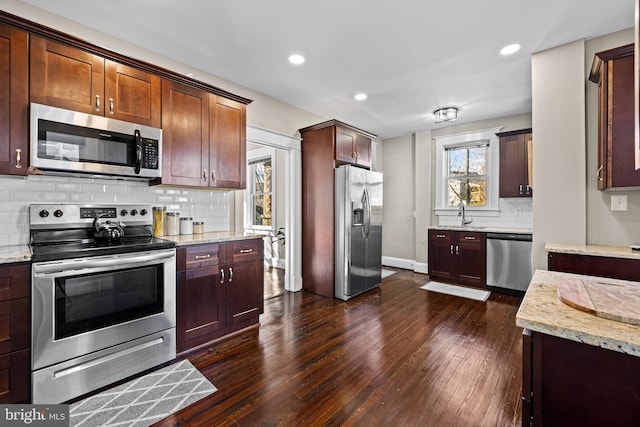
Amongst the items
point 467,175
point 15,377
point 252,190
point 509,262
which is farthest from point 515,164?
point 15,377

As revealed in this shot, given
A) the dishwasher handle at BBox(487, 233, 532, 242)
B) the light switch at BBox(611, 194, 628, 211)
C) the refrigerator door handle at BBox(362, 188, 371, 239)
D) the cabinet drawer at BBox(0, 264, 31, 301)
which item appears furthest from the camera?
the refrigerator door handle at BBox(362, 188, 371, 239)

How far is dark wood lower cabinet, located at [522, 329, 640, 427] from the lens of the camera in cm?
79

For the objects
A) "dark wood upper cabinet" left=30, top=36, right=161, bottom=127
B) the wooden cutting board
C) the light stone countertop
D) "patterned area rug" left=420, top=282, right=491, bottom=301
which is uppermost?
"dark wood upper cabinet" left=30, top=36, right=161, bottom=127

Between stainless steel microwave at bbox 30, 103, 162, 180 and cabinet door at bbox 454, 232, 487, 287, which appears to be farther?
cabinet door at bbox 454, 232, 487, 287

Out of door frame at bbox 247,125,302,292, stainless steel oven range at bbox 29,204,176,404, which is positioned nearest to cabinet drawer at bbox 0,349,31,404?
stainless steel oven range at bbox 29,204,176,404

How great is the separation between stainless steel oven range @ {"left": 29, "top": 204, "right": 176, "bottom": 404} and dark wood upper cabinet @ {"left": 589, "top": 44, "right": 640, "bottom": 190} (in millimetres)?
3494

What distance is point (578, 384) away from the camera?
86 centimetres

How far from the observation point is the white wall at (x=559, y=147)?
103 inches

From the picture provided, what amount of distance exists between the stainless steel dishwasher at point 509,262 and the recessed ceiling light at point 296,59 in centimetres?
348

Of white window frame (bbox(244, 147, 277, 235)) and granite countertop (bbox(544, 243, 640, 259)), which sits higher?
white window frame (bbox(244, 147, 277, 235))

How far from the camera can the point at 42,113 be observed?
6.46 ft

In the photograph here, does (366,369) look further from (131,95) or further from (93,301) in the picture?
(131,95)

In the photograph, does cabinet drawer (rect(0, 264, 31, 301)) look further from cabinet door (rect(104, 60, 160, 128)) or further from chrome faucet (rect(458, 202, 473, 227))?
chrome faucet (rect(458, 202, 473, 227))

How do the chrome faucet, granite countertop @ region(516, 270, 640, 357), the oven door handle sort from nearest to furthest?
granite countertop @ region(516, 270, 640, 357) < the oven door handle < the chrome faucet
